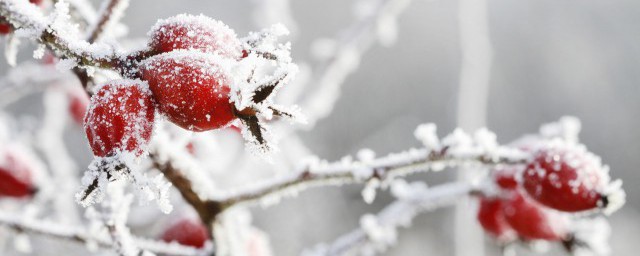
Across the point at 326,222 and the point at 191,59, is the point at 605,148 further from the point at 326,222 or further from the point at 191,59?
the point at 191,59

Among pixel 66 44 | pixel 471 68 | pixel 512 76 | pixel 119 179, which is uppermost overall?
pixel 512 76

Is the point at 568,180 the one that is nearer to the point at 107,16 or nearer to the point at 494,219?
the point at 494,219

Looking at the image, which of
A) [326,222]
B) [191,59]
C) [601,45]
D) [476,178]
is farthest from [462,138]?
[601,45]

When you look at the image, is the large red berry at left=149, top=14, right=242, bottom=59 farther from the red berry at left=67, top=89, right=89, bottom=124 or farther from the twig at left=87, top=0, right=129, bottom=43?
the red berry at left=67, top=89, right=89, bottom=124

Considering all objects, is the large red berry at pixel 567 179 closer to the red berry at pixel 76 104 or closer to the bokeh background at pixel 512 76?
the red berry at pixel 76 104

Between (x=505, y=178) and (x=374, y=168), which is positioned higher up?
(x=505, y=178)

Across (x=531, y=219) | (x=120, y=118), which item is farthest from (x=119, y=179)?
(x=531, y=219)
